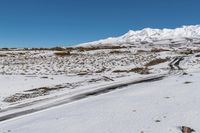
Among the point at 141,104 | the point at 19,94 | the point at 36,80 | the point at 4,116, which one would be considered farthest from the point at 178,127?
the point at 36,80

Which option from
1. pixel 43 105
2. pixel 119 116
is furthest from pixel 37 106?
pixel 119 116

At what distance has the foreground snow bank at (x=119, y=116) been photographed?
646 inches

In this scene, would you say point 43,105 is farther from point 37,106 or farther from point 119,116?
point 119,116

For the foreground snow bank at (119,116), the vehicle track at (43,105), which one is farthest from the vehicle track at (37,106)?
the foreground snow bank at (119,116)

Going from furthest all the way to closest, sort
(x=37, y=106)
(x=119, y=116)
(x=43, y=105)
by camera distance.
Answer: (x=43, y=105), (x=37, y=106), (x=119, y=116)

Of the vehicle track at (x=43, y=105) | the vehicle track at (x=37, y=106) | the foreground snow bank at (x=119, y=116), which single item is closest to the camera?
the foreground snow bank at (x=119, y=116)

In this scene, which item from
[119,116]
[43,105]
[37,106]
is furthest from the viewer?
[43,105]

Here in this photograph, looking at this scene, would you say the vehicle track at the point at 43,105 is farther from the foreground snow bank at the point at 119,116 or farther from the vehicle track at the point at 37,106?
the foreground snow bank at the point at 119,116

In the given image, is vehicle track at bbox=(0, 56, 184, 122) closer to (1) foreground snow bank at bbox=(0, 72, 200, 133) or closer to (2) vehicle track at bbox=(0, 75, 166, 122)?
(2) vehicle track at bbox=(0, 75, 166, 122)

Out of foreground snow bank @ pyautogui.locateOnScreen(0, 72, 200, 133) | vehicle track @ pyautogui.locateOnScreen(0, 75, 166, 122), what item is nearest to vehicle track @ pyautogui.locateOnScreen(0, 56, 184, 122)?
vehicle track @ pyautogui.locateOnScreen(0, 75, 166, 122)

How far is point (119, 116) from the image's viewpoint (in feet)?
61.2

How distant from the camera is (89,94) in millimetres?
27156

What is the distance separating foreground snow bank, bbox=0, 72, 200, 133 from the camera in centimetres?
1641

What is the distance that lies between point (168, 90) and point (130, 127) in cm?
1191
